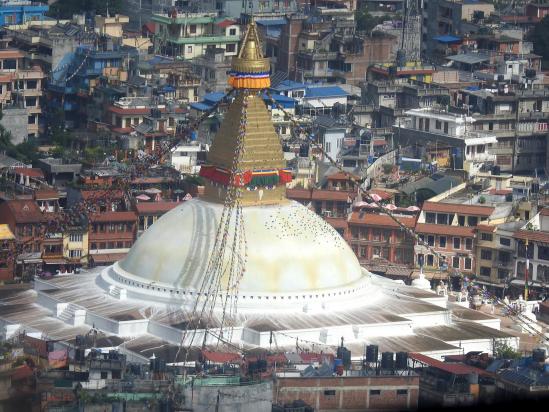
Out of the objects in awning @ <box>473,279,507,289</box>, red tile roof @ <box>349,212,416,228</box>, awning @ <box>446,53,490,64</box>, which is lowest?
awning @ <box>473,279,507,289</box>

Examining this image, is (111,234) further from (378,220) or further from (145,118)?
(145,118)

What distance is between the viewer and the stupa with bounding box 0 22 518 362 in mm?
86812

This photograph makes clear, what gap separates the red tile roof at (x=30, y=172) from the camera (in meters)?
108

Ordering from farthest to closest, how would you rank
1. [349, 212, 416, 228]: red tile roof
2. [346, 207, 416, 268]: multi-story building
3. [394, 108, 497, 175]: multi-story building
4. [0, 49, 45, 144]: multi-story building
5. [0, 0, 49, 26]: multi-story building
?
[0, 0, 49, 26]: multi-story building, [0, 49, 45, 144]: multi-story building, [394, 108, 497, 175]: multi-story building, [349, 212, 416, 228]: red tile roof, [346, 207, 416, 268]: multi-story building

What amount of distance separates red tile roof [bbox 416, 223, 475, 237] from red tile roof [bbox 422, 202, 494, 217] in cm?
58

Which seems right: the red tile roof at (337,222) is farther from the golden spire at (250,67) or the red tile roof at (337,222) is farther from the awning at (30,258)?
the golden spire at (250,67)

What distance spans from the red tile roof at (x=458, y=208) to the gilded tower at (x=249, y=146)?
558 inches

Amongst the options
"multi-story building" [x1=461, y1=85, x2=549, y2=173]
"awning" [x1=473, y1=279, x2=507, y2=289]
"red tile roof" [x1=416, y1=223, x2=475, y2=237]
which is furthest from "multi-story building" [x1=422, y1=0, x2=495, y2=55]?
"awning" [x1=473, y1=279, x2=507, y2=289]

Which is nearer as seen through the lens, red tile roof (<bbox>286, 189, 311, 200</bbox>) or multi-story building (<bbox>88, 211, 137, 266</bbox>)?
multi-story building (<bbox>88, 211, 137, 266</bbox>)

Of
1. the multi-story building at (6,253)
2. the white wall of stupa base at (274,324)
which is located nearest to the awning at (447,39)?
the multi-story building at (6,253)

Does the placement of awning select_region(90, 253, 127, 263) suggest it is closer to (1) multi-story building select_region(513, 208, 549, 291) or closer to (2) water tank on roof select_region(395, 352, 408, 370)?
(1) multi-story building select_region(513, 208, 549, 291)

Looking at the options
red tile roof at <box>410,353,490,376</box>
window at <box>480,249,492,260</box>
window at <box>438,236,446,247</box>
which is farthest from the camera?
window at <box>438,236,446,247</box>

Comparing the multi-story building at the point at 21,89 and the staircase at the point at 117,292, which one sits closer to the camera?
the staircase at the point at 117,292

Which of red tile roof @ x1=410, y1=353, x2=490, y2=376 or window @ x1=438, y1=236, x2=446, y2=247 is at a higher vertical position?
red tile roof @ x1=410, y1=353, x2=490, y2=376
